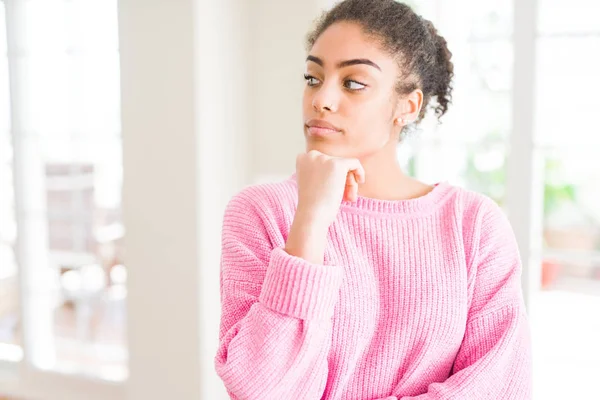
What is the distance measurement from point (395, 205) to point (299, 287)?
35 centimetres

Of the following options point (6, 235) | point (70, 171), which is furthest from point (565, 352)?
point (6, 235)

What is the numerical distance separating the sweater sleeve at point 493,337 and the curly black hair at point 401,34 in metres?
0.31

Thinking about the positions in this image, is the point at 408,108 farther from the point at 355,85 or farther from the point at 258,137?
the point at 258,137

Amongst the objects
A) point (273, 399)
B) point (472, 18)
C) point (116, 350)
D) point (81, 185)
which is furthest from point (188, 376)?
point (472, 18)

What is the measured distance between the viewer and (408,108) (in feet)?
4.33

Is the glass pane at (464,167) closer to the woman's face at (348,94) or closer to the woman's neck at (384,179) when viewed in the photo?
the woman's neck at (384,179)

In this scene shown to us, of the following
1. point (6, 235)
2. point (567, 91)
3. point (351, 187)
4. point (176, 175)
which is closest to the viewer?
point (351, 187)

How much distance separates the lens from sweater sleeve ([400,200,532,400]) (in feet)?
→ 3.91

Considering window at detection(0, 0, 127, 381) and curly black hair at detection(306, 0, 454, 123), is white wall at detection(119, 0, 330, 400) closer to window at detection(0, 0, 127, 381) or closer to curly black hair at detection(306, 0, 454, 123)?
window at detection(0, 0, 127, 381)

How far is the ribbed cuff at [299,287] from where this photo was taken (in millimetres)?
1078

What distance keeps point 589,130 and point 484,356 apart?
1411 millimetres

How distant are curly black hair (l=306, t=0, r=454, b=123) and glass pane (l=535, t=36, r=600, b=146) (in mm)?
1061

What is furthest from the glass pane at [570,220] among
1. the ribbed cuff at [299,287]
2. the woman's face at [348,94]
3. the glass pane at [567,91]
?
the ribbed cuff at [299,287]

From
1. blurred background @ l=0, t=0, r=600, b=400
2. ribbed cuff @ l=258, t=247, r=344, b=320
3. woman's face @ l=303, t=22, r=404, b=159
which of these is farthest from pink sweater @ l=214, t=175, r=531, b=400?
blurred background @ l=0, t=0, r=600, b=400
